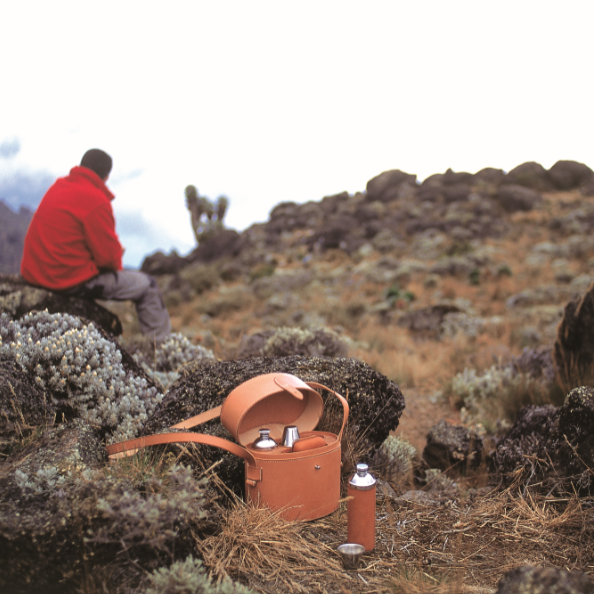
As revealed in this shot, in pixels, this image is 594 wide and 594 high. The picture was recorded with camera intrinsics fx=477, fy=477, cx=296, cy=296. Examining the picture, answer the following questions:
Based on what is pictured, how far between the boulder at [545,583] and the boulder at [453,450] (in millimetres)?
2167

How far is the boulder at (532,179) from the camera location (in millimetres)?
34438

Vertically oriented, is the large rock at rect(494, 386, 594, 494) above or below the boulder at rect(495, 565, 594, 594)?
below

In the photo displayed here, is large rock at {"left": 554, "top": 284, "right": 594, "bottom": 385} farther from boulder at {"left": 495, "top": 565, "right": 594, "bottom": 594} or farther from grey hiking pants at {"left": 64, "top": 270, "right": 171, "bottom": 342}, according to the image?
grey hiking pants at {"left": 64, "top": 270, "right": 171, "bottom": 342}

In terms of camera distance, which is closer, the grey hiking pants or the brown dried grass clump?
the brown dried grass clump

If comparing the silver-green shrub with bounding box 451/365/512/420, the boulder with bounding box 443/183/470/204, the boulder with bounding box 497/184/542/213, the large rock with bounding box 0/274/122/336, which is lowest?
the silver-green shrub with bounding box 451/365/512/420

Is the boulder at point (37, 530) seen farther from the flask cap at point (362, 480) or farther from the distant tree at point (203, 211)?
the distant tree at point (203, 211)

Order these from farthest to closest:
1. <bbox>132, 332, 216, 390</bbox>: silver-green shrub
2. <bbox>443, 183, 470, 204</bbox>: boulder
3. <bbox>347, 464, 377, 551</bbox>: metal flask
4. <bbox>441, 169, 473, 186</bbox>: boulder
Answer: <bbox>441, 169, 473, 186</bbox>: boulder < <bbox>443, 183, 470, 204</bbox>: boulder < <bbox>132, 332, 216, 390</bbox>: silver-green shrub < <bbox>347, 464, 377, 551</bbox>: metal flask

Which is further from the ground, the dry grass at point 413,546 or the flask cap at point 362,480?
the flask cap at point 362,480

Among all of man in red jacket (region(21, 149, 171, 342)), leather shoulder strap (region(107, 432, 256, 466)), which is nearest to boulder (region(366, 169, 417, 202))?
man in red jacket (region(21, 149, 171, 342))

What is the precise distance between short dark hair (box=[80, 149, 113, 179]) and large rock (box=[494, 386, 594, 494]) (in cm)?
521

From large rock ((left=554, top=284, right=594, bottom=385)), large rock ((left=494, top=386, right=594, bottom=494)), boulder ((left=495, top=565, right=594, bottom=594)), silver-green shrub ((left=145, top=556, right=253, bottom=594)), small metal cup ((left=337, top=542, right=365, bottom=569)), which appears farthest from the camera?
large rock ((left=554, top=284, right=594, bottom=385))

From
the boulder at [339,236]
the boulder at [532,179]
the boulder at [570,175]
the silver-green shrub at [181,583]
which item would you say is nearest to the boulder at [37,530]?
the silver-green shrub at [181,583]

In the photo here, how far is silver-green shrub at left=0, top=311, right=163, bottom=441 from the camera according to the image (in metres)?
3.14

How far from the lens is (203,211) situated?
37.4 meters
